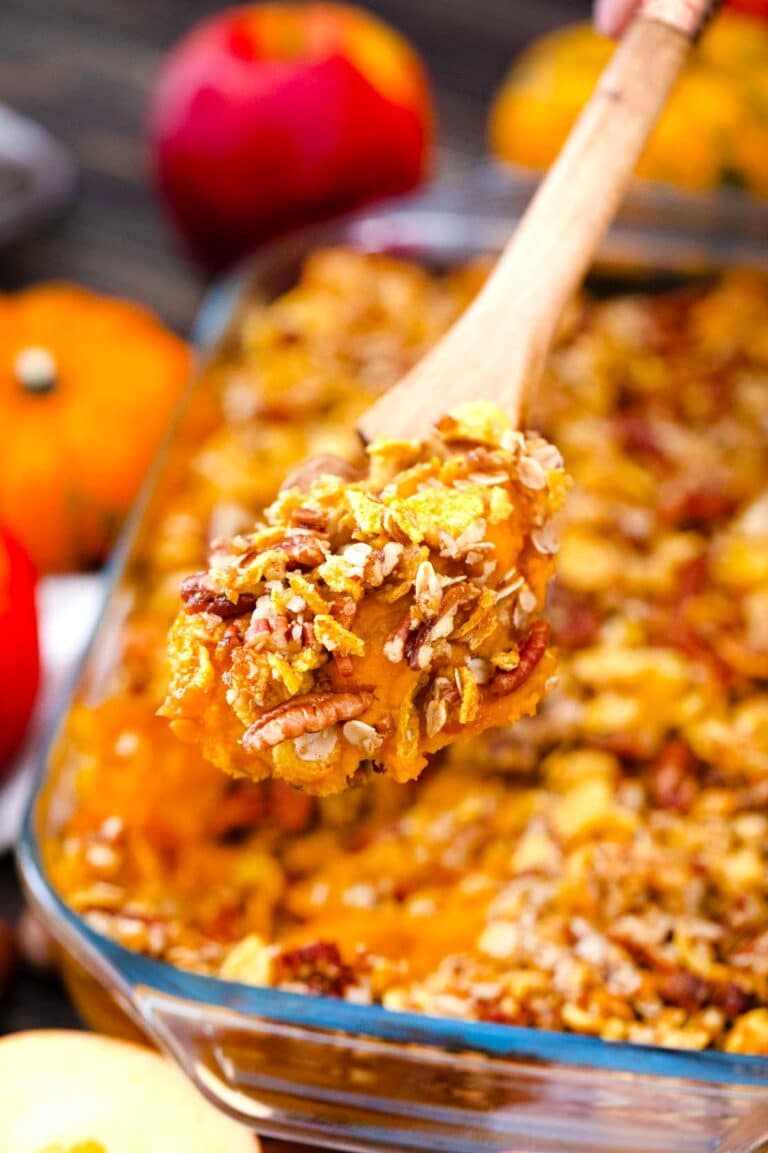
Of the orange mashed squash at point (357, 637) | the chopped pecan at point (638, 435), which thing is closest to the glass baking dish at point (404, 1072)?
the orange mashed squash at point (357, 637)

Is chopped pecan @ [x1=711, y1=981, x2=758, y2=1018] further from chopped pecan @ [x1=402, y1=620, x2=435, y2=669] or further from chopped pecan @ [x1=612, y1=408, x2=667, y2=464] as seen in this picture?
chopped pecan @ [x1=612, y1=408, x2=667, y2=464]

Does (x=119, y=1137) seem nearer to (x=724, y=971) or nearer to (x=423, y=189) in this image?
(x=724, y=971)

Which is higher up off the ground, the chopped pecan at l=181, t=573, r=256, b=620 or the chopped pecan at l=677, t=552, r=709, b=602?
the chopped pecan at l=181, t=573, r=256, b=620

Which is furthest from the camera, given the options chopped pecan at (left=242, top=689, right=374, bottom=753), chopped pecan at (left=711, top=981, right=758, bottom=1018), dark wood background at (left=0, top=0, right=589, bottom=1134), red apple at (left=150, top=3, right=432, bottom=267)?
dark wood background at (left=0, top=0, right=589, bottom=1134)

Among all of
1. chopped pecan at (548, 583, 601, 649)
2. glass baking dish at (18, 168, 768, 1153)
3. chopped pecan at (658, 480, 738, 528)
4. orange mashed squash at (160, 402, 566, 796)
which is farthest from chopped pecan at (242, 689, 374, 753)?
chopped pecan at (658, 480, 738, 528)

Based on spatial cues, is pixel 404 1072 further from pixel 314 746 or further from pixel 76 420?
pixel 76 420

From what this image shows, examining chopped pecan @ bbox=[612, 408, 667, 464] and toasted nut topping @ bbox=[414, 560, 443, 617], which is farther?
chopped pecan @ bbox=[612, 408, 667, 464]
